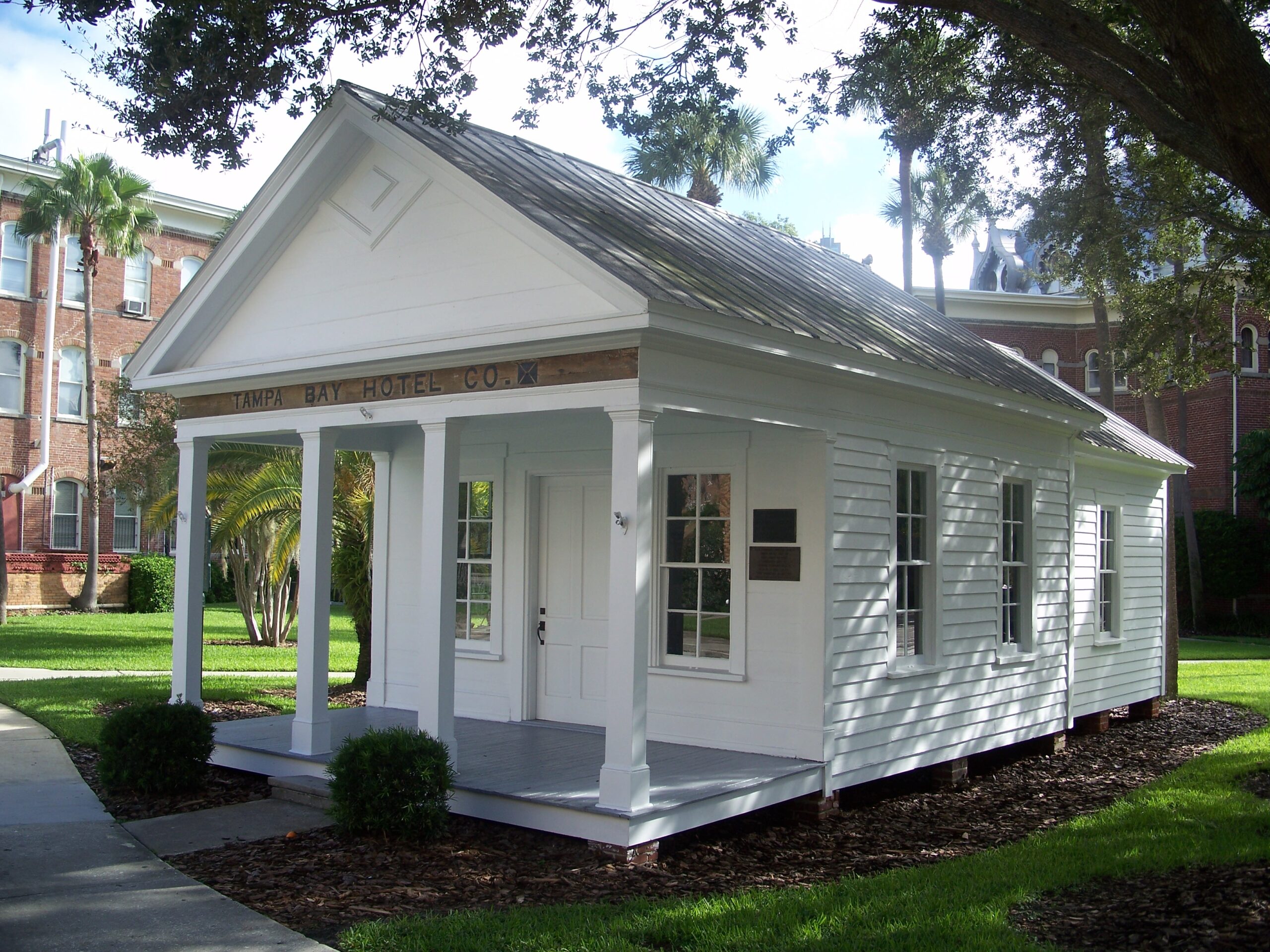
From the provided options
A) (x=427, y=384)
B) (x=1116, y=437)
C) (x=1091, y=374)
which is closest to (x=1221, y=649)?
(x=1091, y=374)

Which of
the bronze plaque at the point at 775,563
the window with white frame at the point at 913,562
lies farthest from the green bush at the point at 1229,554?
the bronze plaque at the point at 775,563

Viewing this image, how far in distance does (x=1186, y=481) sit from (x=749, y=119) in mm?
15934

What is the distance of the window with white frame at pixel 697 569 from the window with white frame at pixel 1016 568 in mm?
3843

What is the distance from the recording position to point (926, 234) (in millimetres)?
38031

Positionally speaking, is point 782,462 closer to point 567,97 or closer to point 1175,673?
point 567,97

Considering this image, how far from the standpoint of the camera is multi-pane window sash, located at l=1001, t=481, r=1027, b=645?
40.7ft

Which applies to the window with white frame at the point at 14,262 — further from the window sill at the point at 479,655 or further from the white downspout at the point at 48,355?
the window sill at the point at 479,655

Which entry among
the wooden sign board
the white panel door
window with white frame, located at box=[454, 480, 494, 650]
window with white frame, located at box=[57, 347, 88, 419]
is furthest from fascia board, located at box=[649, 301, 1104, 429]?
window with white frame, located at box=[57, 347, 88, 419]

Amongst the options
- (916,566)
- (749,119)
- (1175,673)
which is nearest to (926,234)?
(749,119)

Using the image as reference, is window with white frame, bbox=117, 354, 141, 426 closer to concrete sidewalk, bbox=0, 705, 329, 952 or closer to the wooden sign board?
the wooden sign board

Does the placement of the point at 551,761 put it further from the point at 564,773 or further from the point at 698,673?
the point at 698,673

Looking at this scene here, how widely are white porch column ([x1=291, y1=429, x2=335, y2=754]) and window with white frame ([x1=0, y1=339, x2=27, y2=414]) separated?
25.8 metres

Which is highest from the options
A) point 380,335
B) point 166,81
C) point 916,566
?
point 166,81

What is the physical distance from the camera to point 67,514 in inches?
1286
